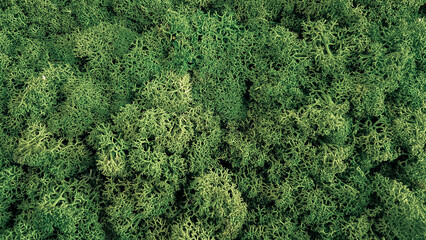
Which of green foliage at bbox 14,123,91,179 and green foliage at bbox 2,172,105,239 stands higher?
green foliage at bbox 14,123,91,179

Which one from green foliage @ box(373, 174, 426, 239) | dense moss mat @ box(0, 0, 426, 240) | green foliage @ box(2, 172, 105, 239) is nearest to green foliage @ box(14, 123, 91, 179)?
dense moss mat @ box(0, 0, 426, 240)

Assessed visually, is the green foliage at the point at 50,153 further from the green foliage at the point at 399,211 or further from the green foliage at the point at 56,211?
the green foliage at the point at 399,211

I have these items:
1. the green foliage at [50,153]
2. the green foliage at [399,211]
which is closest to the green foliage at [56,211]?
the green foliage at [50,153]

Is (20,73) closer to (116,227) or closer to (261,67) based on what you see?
(116,227)

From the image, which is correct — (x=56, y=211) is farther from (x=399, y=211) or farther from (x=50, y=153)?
(x=399, y=211)

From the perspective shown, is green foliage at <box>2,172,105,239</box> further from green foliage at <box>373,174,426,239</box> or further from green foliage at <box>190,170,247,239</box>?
green foliage at <box>373,174,426,239</box>

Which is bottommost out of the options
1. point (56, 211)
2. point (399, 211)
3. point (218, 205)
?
point (56, 211)

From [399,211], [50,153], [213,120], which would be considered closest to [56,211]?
[50,153]

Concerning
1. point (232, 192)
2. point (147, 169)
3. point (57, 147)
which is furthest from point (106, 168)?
point (232, 192)
